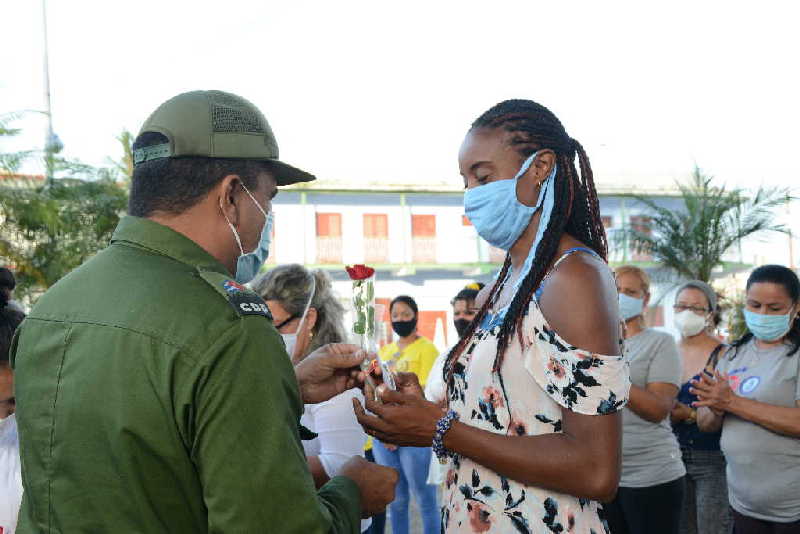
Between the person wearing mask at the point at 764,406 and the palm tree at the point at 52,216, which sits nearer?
the person wearing mask at the point at 764,406

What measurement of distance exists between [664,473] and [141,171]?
3477 millimetres

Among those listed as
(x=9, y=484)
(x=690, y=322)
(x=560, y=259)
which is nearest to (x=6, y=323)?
(x=9, y=484)

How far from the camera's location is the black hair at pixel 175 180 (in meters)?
1.66

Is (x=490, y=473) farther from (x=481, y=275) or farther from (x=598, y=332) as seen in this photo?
(x=481, y=275)

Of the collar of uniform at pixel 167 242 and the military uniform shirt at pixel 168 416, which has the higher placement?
the collar of uniform at pixel 167 242

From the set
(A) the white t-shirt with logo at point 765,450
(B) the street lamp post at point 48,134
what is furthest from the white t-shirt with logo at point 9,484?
(B) the street lamp post at point 48,134

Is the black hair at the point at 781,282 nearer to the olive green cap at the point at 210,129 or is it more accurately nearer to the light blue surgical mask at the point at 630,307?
the light blue surgical mask at the point at 630,307

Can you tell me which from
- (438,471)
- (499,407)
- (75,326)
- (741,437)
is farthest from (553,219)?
(438,471)

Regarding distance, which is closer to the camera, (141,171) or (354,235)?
(141,171)

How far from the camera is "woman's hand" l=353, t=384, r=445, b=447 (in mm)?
2109

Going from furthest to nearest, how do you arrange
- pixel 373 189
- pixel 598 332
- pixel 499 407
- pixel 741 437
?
pixel 373 189, pixel 741 437, pixel 499 407, pixel 598 332

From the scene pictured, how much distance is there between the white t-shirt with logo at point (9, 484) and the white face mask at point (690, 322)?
4788mm

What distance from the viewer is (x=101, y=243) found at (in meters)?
13.7

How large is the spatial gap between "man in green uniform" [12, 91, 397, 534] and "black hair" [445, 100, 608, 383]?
37.9 inches
